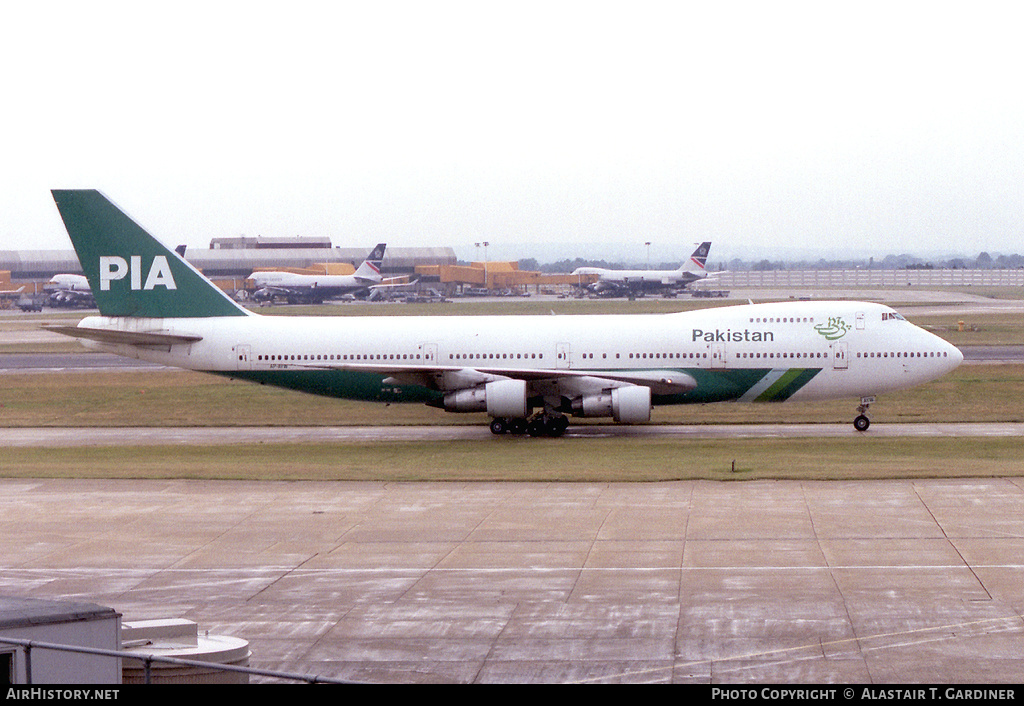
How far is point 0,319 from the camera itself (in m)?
113

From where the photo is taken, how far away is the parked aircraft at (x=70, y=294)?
136750mm

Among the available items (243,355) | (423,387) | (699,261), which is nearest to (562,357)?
(423,387)

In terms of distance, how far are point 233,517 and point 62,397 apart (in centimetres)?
2905

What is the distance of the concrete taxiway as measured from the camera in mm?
15469

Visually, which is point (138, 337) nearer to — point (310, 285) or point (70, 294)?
point (310, 285)

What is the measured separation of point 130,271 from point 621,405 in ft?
54.2

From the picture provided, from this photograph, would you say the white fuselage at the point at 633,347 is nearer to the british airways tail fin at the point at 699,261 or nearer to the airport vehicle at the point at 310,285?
the airport vehicle at the point at 310,285

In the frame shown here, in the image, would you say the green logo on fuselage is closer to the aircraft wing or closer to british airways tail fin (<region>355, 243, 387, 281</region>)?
the aircraft wing

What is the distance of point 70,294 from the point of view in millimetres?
137500

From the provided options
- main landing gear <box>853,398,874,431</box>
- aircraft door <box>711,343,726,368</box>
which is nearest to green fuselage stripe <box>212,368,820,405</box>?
aircraft door <box>711,343,726,368</box>

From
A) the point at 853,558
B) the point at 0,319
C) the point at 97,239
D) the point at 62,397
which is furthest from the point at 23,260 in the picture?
the point at 853,558

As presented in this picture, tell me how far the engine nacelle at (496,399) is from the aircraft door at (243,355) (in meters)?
6.86

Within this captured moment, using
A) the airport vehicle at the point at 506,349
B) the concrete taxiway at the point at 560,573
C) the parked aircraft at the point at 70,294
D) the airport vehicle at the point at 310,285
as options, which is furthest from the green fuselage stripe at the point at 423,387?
the parked aircraft at the point at 70,294

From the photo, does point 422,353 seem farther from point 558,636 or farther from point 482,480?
point 558,636
